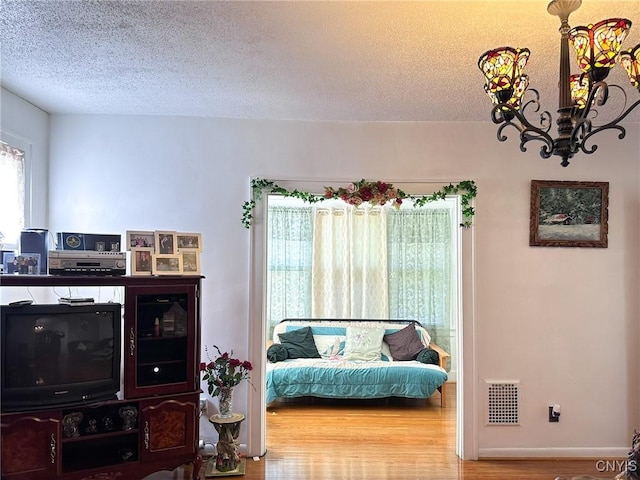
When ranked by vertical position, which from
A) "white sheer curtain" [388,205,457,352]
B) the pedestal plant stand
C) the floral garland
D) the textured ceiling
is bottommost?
the pedestal plant stand

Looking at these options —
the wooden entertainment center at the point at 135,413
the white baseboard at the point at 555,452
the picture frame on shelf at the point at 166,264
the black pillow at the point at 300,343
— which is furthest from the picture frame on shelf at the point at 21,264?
the white baseboard at the point at 555,452

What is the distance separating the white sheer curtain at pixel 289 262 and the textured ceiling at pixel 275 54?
274cm

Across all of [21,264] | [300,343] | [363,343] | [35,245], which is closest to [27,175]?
[35,245]

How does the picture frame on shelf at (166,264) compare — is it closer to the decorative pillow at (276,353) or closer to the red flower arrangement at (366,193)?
the red flower arrangement at (366,193)

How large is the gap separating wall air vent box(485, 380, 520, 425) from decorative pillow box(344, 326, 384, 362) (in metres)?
1.78

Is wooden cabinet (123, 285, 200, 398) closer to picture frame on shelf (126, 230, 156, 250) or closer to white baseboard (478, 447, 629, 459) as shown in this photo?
picture frame on shelf (126, 230, 156, 250)

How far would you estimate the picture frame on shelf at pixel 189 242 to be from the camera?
10.0ft

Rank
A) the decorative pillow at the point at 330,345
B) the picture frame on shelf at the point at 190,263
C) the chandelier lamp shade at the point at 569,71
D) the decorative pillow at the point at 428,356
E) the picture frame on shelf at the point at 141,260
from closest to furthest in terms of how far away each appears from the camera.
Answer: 1. the chandelier lamp shade at the point at 569,71
2. the picture frame on shelf at the point at 141,260
3. the picture frame on shelf at the point at 190,263
4. the decorative pillow at the point at 428,356
5. the decorative pillow at the point at 330,345

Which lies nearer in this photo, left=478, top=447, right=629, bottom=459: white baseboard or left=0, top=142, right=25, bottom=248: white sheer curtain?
left=0, top=142, right=25, bottom=248: white sheer curtain

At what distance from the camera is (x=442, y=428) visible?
13.8ft

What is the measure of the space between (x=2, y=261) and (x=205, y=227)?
1.36 meters

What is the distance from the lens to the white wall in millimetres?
3518

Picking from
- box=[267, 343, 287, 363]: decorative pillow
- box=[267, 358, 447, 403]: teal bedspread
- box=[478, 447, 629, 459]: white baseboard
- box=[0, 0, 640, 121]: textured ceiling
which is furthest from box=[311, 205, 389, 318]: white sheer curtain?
box=[0, 0, 640, 121]: textured ceiling

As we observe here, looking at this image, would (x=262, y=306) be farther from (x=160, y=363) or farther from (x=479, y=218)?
(x=479, y=218)
